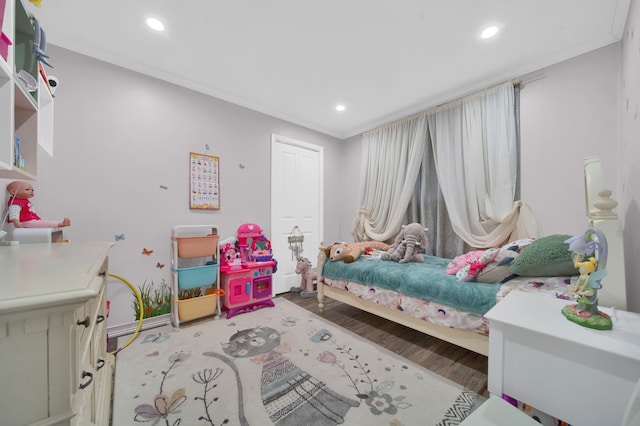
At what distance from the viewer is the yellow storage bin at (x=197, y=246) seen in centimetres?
245

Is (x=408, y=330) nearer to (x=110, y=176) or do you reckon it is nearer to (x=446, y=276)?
(x=446, y=276)

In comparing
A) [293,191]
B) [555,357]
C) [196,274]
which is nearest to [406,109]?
[293,191]

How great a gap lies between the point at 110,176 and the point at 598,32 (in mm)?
4450

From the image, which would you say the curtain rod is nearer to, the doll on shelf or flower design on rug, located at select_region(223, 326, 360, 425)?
flower design on rug, located at select_region(223, 326, 360, 425)

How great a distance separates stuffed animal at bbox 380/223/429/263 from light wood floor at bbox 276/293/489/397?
2.36ft

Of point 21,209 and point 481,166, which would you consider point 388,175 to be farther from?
point 21,209

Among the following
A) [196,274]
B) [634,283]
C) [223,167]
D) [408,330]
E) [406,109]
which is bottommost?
[408,330]

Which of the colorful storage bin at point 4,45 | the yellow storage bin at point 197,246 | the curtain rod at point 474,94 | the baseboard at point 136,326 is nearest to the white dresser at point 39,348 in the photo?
the colorful storage bin at point 4,45

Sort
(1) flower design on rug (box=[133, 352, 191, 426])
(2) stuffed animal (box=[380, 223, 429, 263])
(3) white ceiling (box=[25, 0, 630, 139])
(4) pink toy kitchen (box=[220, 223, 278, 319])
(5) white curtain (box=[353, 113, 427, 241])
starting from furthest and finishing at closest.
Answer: (5) white curtain (box=[353, 113, 427, 241]) < (4) pink toy kitchen (box=[220, 223, 278, 319]) < (2) stuffed animal (box=[380, 223, 429, 263]) < (3) white ceiling (box=[25, 0, 630, 139]) < (1) flower design on rug (box=[133, 352, 191, 426])

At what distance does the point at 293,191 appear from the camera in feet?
12.2

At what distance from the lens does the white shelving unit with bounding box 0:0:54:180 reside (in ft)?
3.08

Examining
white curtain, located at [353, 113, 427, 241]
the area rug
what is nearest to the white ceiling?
white curtain, located at [353, 113, 427, 241]

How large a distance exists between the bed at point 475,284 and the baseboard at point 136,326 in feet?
6.66

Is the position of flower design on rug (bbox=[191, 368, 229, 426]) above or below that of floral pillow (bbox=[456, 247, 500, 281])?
below
